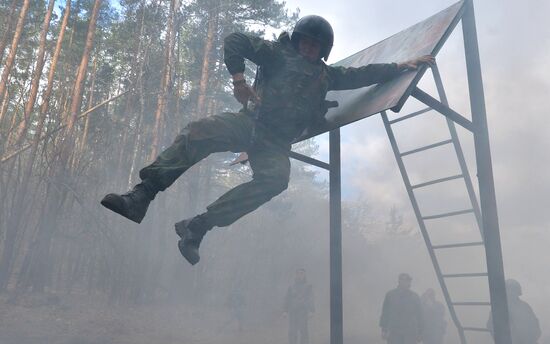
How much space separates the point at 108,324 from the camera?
1102 cm

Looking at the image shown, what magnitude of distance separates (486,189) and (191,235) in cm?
224

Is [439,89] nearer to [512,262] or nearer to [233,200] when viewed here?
[233,200]

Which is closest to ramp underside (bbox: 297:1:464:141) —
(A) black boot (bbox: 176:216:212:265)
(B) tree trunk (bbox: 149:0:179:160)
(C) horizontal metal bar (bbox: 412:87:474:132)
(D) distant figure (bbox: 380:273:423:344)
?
(C) horizontal metal bar (bbox: 412:87:474:132)

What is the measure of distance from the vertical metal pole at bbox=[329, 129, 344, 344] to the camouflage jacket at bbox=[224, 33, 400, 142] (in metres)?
1.15

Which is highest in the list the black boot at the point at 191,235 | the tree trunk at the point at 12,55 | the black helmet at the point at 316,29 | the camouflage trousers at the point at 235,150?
the tree trunk at the point at 12,55

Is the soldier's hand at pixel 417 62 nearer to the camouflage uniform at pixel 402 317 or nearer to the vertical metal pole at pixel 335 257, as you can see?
the vertical metal pole at pixel 335 257

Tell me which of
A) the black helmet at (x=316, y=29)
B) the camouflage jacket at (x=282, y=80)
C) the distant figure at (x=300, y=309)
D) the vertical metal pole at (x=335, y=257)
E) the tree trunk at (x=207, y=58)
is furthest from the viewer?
the tree trunk at (x=207, y=58)

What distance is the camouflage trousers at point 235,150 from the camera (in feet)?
9.31

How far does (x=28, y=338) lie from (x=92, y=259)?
16.9 feet

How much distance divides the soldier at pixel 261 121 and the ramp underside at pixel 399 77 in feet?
0.49

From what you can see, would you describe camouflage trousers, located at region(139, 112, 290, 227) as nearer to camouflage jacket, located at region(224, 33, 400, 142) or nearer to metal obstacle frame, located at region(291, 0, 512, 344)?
camouflage jacket, located at region(224, 33, 400, 142)

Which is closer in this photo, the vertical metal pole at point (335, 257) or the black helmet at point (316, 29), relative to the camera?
the black helmet at point (316, 29)

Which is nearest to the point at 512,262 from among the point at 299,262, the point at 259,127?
the point at 299,262

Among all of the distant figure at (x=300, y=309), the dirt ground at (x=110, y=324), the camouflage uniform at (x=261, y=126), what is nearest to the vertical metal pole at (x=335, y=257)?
the camouflage uniform at (x=261, y=126)
